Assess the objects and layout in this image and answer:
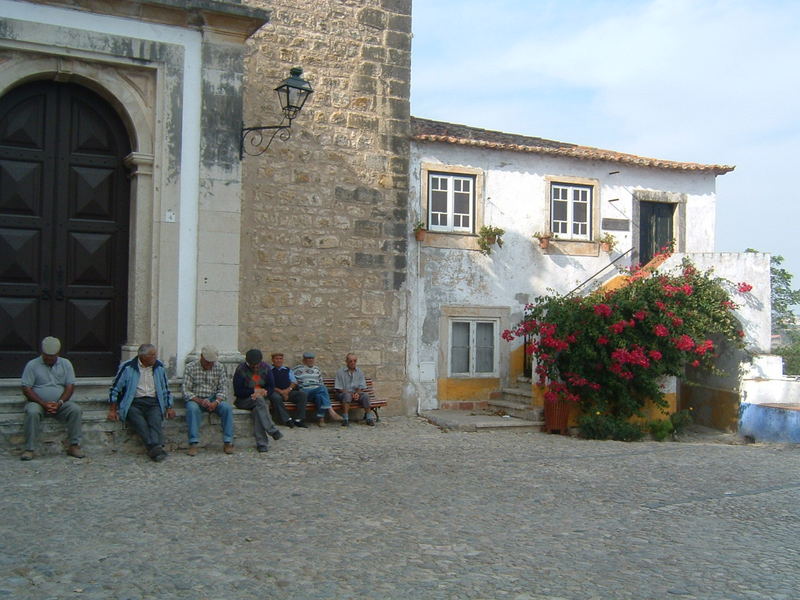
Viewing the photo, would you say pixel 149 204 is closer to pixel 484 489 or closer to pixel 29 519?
pixel 29 519

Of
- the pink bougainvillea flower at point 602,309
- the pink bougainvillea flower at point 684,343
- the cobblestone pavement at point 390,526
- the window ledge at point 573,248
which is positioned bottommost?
the cobblestone pavement at point 390,526

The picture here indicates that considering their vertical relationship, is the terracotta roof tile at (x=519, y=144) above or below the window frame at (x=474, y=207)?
above

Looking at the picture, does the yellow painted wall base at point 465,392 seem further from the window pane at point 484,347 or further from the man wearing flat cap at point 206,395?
the man wearing flat cap at point 206,395

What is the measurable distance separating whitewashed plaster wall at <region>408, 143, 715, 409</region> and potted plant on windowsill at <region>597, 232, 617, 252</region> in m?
0.14

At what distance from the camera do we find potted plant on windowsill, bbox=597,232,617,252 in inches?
647

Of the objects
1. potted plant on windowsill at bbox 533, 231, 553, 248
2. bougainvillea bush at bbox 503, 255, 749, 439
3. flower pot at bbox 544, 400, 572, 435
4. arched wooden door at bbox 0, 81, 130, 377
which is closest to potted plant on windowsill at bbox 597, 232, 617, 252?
potted plant on windowsill at bbox 533, 231, 553, 248

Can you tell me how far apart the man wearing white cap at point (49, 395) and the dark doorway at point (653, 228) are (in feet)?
38.4

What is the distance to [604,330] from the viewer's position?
13664 mm

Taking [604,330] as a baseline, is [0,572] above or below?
below

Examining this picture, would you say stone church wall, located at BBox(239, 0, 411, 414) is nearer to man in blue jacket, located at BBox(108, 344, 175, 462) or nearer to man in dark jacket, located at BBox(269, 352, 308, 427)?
man in dark jacket, located at BBox(269, 352, 308, 427)

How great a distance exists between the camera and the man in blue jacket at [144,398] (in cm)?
882

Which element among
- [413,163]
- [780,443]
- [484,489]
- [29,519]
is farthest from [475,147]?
[29,519]

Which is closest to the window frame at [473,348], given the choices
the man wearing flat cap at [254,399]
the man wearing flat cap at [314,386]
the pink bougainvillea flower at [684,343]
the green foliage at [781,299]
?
the man wearing flat cap at [314,386]

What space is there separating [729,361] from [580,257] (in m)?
3.25
